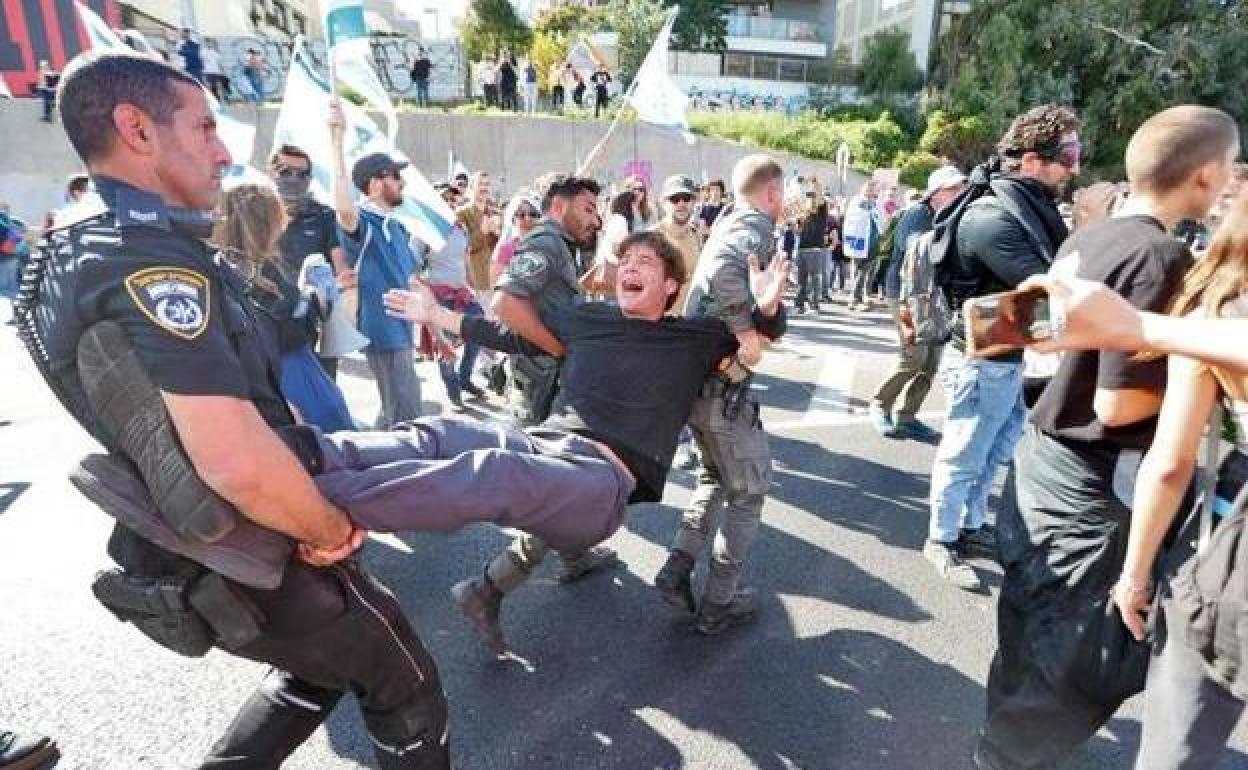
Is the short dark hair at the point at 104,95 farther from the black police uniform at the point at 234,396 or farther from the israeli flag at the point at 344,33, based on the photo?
the israeli flag at the point at 344,33

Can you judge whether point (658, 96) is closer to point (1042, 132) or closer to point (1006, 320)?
point (1042, 132)

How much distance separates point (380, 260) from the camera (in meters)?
4.20

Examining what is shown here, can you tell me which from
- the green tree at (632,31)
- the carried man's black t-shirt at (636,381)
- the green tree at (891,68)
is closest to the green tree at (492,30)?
the green tree at (632,31)

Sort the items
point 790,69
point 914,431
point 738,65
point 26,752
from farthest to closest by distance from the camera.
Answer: point 790,69 → point 738,65 → point 914,431 → point 26,752

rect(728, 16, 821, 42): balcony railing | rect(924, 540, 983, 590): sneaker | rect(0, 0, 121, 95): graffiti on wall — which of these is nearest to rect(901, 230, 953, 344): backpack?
rect(924, 540, 983, 590): sneaker

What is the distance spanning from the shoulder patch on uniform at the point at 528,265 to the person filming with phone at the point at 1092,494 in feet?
6.37

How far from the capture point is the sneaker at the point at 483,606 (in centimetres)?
284

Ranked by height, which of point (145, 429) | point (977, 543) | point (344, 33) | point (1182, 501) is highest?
point (344, 33)

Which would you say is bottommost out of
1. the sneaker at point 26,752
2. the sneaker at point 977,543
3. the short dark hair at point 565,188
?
the sneaker at point 977,543

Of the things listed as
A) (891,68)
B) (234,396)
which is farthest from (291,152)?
(891,68)

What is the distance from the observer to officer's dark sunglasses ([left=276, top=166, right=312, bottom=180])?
4.36m

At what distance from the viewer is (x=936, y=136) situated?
24.2m

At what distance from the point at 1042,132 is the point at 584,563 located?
9.58 ft

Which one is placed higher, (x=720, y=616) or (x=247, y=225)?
(x=247, y=225)
